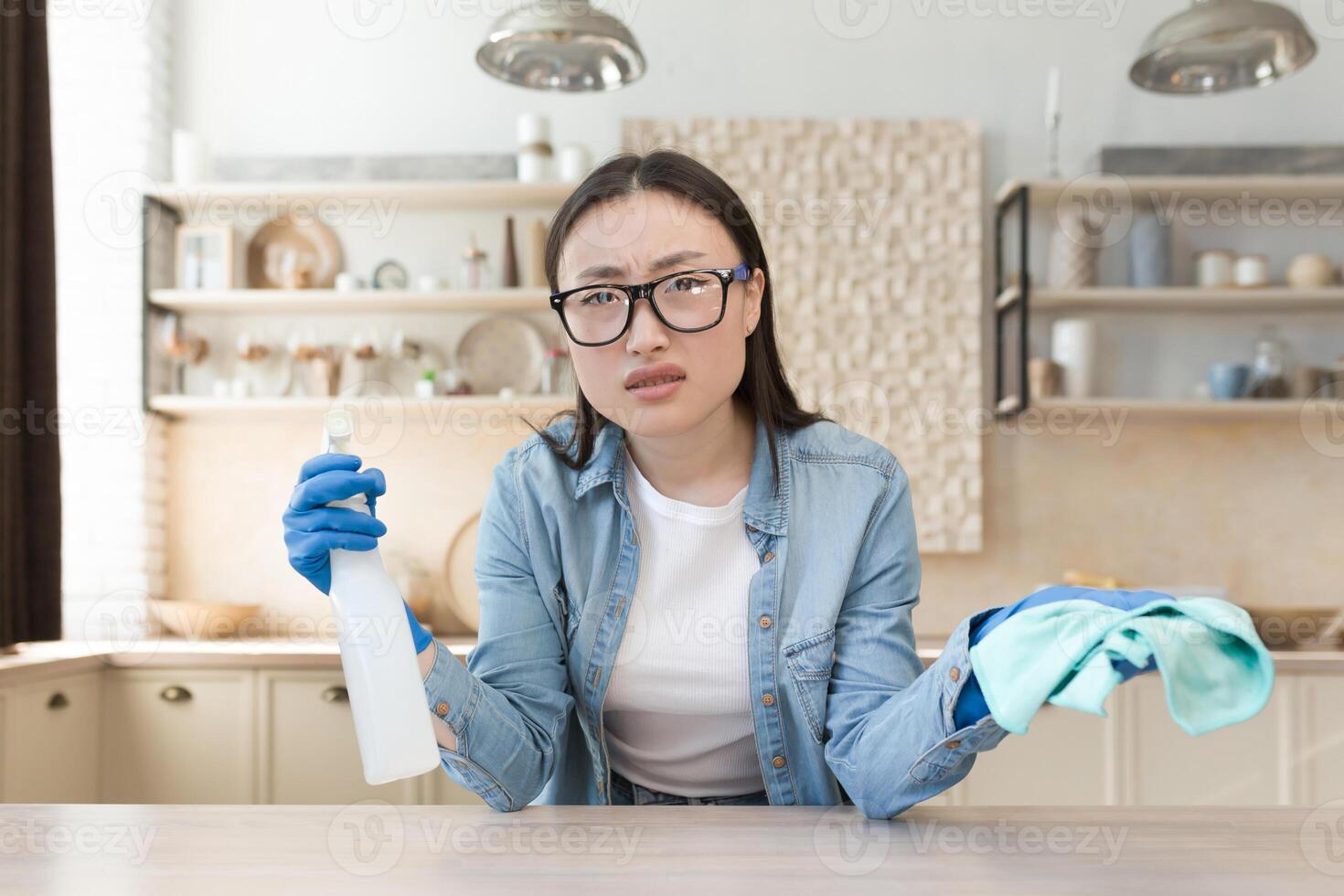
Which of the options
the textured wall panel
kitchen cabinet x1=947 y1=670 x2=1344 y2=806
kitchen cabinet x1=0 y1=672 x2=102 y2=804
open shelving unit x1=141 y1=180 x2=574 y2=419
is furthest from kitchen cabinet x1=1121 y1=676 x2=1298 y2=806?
kitchen cabinet x1=0 y1=672 x2=102 y2=804

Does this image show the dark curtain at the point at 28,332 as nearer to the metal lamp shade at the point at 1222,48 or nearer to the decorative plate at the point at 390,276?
the decorative plate at the point at 390,276

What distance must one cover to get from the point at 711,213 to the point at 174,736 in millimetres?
2144

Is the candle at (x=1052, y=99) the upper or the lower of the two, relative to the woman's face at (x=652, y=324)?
upper

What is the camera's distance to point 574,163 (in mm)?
3121

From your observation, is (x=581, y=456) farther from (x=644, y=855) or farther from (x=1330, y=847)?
(x=1330, y=847)

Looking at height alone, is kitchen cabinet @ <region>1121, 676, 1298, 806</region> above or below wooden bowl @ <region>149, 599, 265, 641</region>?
below

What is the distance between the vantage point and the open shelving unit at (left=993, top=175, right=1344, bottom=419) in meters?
2.97

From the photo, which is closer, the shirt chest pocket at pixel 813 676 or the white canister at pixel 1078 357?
the shirt chest pocket at pixel 813 676

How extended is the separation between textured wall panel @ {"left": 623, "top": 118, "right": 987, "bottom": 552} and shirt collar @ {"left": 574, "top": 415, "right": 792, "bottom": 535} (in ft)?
6.05

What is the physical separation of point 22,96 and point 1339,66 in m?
3.62

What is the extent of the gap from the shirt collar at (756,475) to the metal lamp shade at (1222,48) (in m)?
1.52

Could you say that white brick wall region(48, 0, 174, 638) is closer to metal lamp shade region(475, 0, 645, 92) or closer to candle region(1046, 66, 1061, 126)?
metal lamp shade region(475, 0, 645, 92)

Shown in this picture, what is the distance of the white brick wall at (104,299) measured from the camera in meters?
2.91

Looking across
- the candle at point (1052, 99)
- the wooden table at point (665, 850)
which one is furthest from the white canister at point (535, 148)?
the wooden table at point (665, 850)
